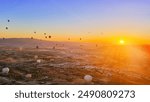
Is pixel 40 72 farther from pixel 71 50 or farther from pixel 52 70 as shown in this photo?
pixel 71 50

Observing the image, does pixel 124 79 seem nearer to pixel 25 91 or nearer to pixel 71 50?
pixel 25 91

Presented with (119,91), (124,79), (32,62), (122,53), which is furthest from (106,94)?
(122,53)

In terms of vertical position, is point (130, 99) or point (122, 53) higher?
point (122, 53)

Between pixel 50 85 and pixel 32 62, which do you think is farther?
pixel 32 62

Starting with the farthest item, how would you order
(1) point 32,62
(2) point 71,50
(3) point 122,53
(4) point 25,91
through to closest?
(2) point 71,50, (3) point 122,53, (1) point 32,62, (4) point 25,91

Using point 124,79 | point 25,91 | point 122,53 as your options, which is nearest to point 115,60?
point 122,53

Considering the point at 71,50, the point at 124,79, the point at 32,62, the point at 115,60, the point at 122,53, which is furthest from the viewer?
the point at 71,50
